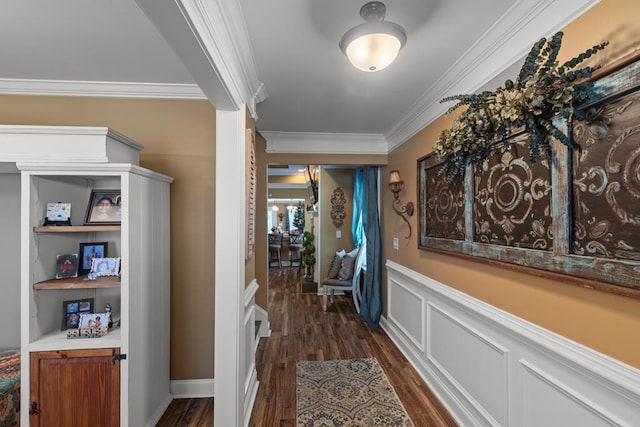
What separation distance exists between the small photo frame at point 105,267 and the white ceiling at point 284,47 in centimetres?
128

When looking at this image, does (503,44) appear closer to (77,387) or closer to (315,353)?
(315,353)

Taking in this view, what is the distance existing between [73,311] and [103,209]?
0.68 m

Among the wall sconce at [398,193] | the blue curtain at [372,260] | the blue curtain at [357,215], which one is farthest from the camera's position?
the blue curtain at [357,215]

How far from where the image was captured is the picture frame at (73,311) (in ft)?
6.01

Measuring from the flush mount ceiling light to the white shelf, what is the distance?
214 centimetres

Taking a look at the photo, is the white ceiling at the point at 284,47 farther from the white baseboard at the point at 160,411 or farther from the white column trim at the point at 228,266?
the white baseboard at the point at 160,411

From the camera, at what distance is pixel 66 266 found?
1819mm

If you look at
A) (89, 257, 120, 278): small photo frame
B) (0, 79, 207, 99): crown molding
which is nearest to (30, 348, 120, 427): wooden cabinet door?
(89, 257, 120, 278): small photo frame

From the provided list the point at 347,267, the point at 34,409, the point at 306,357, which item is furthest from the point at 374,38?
the point at 347,267

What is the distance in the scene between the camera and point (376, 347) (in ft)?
10.6

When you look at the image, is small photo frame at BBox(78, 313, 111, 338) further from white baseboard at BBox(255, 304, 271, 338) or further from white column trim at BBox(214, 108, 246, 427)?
white baseboard at BBox(255, 304, 271, 338)

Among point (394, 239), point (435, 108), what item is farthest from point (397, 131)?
point (394, 239)

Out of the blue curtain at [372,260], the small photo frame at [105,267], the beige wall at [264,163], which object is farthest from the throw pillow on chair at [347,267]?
the small photo frame at [105,267]

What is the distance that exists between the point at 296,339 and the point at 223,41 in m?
3.08
